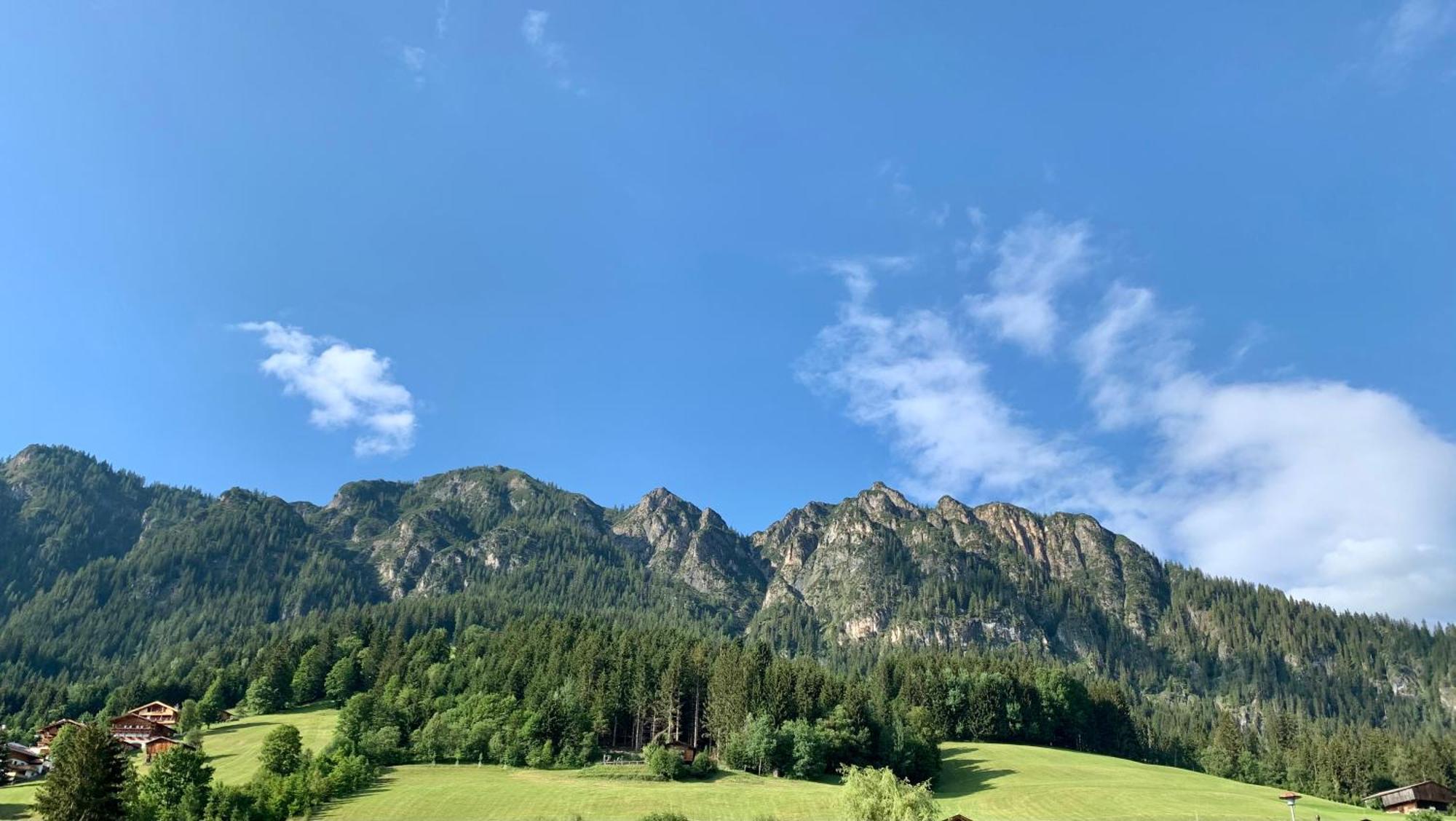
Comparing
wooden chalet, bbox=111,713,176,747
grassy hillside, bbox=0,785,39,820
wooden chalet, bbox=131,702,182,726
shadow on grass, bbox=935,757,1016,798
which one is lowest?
grassy hillside, bbox=0,785,39,820

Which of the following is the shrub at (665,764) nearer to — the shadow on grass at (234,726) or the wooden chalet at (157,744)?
the wooden chalet at (157,744)

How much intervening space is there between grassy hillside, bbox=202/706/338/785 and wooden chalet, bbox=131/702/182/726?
12.0 m

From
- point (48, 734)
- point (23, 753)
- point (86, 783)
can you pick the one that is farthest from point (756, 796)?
point (48, 734)

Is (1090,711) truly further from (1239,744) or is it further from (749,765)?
(749,765)

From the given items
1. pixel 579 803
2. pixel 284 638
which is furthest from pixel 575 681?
pixel 284 638

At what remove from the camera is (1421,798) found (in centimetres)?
10056

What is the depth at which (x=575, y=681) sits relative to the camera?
125 meters

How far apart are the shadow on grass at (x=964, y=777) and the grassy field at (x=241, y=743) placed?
81.3 meters

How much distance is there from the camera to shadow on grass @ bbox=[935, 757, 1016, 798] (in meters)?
102

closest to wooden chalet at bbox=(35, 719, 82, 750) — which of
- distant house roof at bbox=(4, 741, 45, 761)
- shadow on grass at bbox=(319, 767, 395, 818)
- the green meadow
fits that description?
distant house roof at bbox=(4, 741, 45, 761)

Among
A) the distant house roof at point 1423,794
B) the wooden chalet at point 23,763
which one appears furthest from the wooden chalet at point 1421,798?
the wooden chalet at point 23,763

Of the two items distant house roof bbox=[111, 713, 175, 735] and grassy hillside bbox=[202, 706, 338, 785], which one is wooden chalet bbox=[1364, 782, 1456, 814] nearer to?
grassy hillside bbox=[202, 706, 338, 785]

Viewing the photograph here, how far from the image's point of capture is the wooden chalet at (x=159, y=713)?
A: 460 feet

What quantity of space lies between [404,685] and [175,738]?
104 ft
